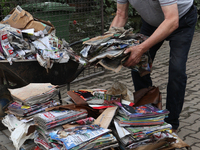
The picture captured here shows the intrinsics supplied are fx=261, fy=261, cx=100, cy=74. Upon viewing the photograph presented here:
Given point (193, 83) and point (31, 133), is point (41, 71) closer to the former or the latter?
point (31, 133)

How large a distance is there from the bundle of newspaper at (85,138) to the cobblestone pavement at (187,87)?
3.11 ft

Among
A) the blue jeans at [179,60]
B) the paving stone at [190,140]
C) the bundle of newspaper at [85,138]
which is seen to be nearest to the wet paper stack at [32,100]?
the bundle of newspaper at [85,138]

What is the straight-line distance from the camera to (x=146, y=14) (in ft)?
9.20

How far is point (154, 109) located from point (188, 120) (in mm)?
1041

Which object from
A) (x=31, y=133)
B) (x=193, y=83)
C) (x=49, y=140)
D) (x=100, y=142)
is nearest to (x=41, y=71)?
(x=31, y=133)

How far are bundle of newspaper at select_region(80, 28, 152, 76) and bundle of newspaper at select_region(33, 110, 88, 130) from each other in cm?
52

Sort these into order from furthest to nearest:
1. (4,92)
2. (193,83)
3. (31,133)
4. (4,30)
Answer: (193,83) < (4,92) < (4,30) < (31,133)

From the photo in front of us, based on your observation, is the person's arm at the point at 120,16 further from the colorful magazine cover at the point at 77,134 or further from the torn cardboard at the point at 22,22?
the colorful magazine cover at the point at 77,134

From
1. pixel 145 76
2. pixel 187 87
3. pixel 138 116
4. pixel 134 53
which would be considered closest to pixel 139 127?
pixel 138 116

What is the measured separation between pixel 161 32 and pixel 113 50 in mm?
477

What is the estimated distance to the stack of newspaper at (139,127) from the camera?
2.30 meters

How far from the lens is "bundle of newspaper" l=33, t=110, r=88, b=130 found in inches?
89.9

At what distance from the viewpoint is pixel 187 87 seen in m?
4.66

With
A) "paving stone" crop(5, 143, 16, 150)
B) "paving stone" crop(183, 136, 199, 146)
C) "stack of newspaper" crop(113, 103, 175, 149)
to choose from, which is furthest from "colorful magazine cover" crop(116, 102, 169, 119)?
"paving stone" crop(5, 143, 16, 150)
